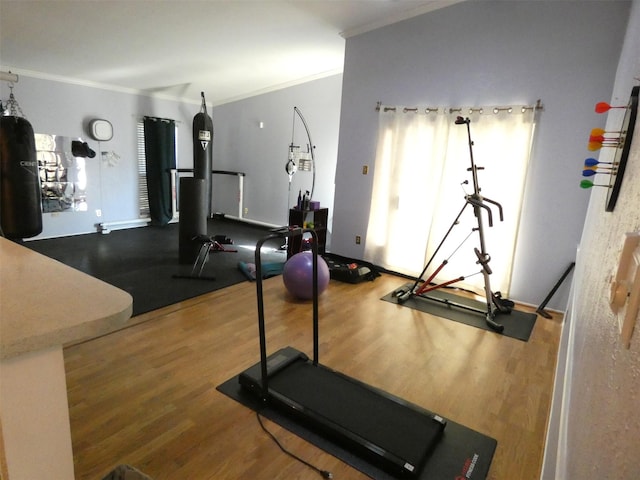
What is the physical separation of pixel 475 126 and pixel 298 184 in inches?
128

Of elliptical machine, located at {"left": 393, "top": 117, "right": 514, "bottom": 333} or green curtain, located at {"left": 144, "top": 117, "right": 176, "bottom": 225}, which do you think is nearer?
elliptical machine, located at {"left": 393, "top": 117, "right": 514, "bottom": 333}

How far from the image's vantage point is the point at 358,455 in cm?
180

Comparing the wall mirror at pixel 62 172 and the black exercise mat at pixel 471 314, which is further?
the wall mirror at pixel 62 172

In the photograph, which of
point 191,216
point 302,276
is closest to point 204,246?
point 191,216

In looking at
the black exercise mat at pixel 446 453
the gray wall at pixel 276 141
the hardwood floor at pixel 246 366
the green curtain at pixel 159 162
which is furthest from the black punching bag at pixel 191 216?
the black exercise mat at pixel 446 453

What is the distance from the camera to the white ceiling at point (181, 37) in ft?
11.3

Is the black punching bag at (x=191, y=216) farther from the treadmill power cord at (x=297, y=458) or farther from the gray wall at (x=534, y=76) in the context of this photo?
the treadmill power cord at (x=297, y=458)

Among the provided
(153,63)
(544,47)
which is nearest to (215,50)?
(153,63)

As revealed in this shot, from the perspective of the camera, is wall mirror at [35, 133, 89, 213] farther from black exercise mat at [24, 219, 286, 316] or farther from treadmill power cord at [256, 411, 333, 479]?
treadmill power cord at [256, 411, 333, 479]

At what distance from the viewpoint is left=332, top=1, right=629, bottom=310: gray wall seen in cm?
331

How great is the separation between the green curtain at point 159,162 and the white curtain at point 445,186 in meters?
4.07

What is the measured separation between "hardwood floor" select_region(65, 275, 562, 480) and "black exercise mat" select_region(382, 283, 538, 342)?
107 mm

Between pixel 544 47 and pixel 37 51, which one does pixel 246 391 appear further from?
pixel 37 51

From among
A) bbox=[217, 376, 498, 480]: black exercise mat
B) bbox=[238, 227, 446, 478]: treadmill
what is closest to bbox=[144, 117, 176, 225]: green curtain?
bbox=[238, 227, 446, 478]: treadmill
